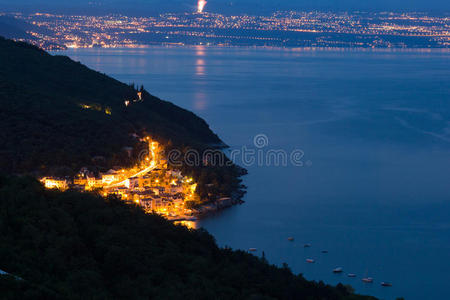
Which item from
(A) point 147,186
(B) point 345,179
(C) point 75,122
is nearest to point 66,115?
(C) point 75,122

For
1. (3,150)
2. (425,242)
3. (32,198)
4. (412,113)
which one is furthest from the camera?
(412,113)

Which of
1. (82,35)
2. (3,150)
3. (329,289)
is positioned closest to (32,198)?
(329,289)

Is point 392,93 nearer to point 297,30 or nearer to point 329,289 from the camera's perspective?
point 329,289

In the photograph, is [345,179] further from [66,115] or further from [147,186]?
[66,115]

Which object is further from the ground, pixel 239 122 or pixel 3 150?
pixel 239 122

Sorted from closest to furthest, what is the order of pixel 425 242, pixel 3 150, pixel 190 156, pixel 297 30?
pixel 425 242 → pixel 3 150 → pixel 190 156 → pixel 297 30

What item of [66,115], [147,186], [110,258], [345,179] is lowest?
[110,258]

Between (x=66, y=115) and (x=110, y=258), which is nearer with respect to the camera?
(x=110, y=258)
